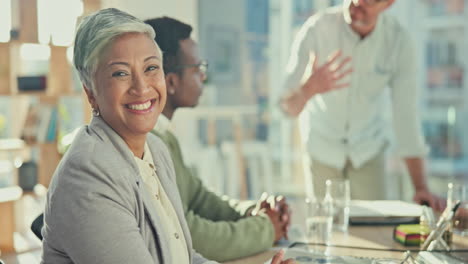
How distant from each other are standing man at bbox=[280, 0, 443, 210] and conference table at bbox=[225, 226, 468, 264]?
0.65 meters

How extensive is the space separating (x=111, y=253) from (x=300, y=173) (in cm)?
452

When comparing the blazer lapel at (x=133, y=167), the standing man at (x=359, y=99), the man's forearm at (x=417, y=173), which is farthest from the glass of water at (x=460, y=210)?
the blazer lapel at (x=133, y=167)

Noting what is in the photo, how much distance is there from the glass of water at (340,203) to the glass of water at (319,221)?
0.11m

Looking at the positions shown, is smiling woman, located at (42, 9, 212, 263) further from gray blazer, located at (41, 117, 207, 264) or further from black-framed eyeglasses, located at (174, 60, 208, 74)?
black-framed eyeglasses, located at (174, 60, 208, 74)

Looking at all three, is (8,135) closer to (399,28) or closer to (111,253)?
(399,28)

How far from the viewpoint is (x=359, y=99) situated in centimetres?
277

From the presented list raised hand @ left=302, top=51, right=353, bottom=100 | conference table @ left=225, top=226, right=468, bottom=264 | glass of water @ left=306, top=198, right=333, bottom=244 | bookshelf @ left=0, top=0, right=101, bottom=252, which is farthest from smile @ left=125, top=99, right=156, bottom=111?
bookshelf @ left=0, top=0, right=101, bottom=252

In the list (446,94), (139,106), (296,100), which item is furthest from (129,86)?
(446,94)

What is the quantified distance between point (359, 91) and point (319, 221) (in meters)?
1.12

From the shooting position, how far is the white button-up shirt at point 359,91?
8.51ft

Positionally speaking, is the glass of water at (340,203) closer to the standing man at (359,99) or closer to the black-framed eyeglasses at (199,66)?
the black-framed eyeglasses at (199,66)

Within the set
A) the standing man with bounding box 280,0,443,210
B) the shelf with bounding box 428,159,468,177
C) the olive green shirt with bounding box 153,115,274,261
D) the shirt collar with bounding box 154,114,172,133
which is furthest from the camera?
the shelf with bounding box 428,159,468,177

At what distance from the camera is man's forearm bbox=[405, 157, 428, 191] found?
2422 millimetres

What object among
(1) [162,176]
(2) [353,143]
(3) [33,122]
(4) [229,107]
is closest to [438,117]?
(4) [229,107]
